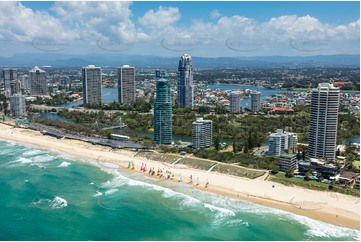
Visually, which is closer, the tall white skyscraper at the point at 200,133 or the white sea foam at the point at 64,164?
the white sea foam at the point at 64,164

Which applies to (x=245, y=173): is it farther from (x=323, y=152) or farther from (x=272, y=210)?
(x=323, y=152)

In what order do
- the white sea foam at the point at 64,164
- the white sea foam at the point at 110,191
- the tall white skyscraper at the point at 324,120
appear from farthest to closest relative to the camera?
the tall white skyscraper at the point at 324,120
the white sea foam at the point at 64,164
the white sea foam at the point at 110,191

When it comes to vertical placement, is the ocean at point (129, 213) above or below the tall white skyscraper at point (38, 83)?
below

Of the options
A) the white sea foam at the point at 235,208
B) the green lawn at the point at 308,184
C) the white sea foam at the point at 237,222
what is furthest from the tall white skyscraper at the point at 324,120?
the white sea foam at the point at 237,222

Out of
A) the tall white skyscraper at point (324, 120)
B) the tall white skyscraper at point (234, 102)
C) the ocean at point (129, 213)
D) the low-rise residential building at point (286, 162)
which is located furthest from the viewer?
the tall white skyscraper at point (234, 102)

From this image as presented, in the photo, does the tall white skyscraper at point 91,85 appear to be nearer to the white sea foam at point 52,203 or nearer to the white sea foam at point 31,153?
the white sea foam at point 31,153

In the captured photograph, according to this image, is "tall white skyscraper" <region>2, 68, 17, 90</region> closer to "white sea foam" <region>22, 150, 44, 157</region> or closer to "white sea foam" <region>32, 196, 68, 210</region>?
"white sea foam" <region>22, 150, 44, 157</region>

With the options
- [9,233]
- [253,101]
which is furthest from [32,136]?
[253,101]
